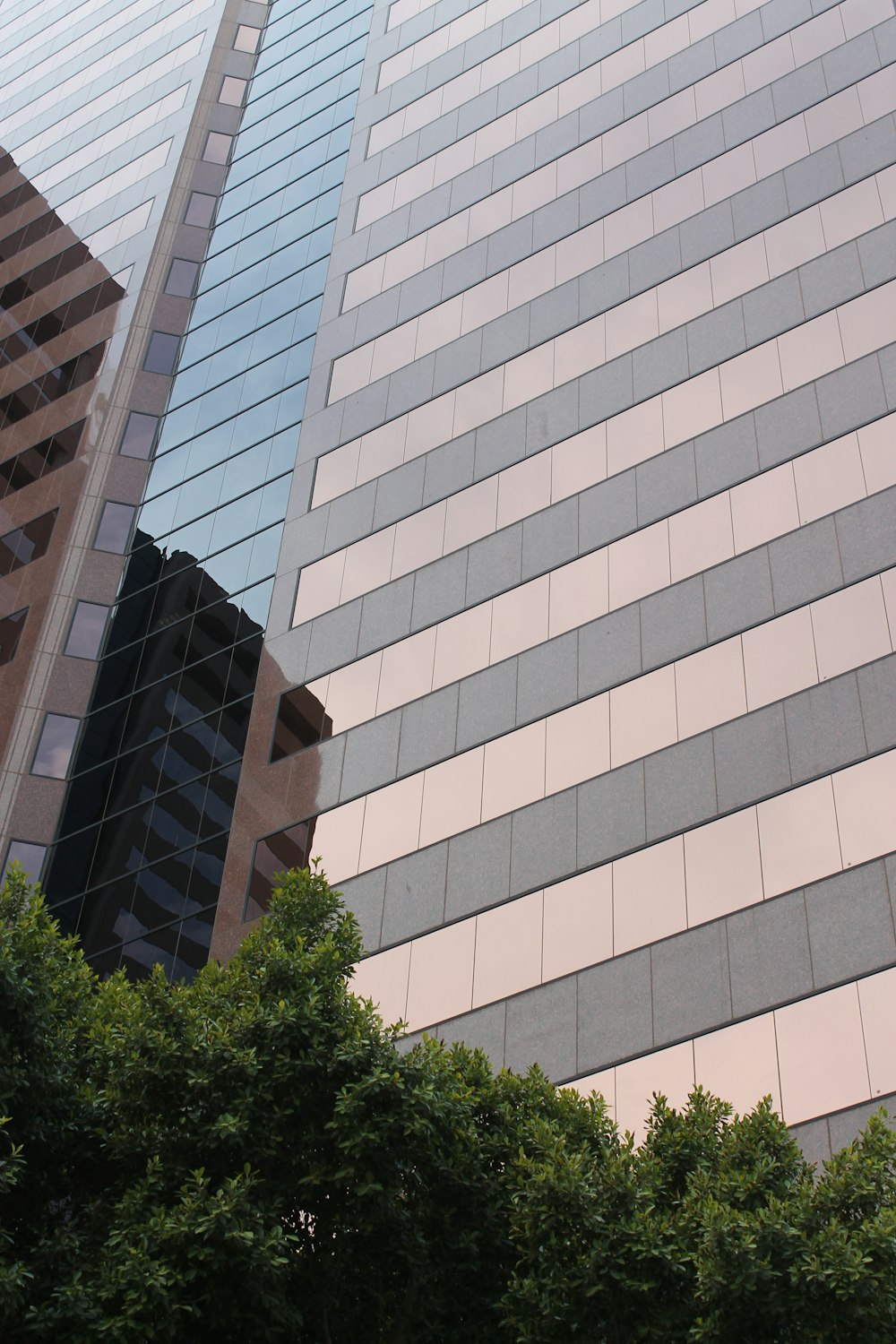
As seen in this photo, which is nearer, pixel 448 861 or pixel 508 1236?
pixel 508 1236

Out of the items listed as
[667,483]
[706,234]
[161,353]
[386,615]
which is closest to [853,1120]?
[667,483]

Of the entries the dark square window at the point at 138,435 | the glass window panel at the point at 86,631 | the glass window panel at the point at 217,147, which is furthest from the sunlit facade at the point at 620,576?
the glass window panel at the point at 217,147

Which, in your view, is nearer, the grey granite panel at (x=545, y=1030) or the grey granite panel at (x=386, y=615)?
the grey granite panel at (x=545, y=1030)

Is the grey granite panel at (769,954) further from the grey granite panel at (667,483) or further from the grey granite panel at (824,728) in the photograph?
the grey granite panel at (667,483)

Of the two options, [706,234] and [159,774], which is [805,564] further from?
[159,774]

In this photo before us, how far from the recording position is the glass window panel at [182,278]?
1826 inches

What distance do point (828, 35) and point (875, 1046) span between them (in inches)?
1000

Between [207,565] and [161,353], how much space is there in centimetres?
1046

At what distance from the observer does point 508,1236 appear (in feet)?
50.3

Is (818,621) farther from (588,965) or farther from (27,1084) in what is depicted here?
(27,1084)

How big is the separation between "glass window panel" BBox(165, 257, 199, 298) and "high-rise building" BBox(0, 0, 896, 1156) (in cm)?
30

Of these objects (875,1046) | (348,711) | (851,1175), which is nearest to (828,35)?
(348,711)

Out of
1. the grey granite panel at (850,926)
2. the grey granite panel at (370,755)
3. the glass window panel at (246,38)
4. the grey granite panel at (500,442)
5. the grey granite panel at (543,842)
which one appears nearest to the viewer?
the grey granite panel at (850,926)

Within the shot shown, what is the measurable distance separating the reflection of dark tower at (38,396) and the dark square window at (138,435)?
1.45 meters
